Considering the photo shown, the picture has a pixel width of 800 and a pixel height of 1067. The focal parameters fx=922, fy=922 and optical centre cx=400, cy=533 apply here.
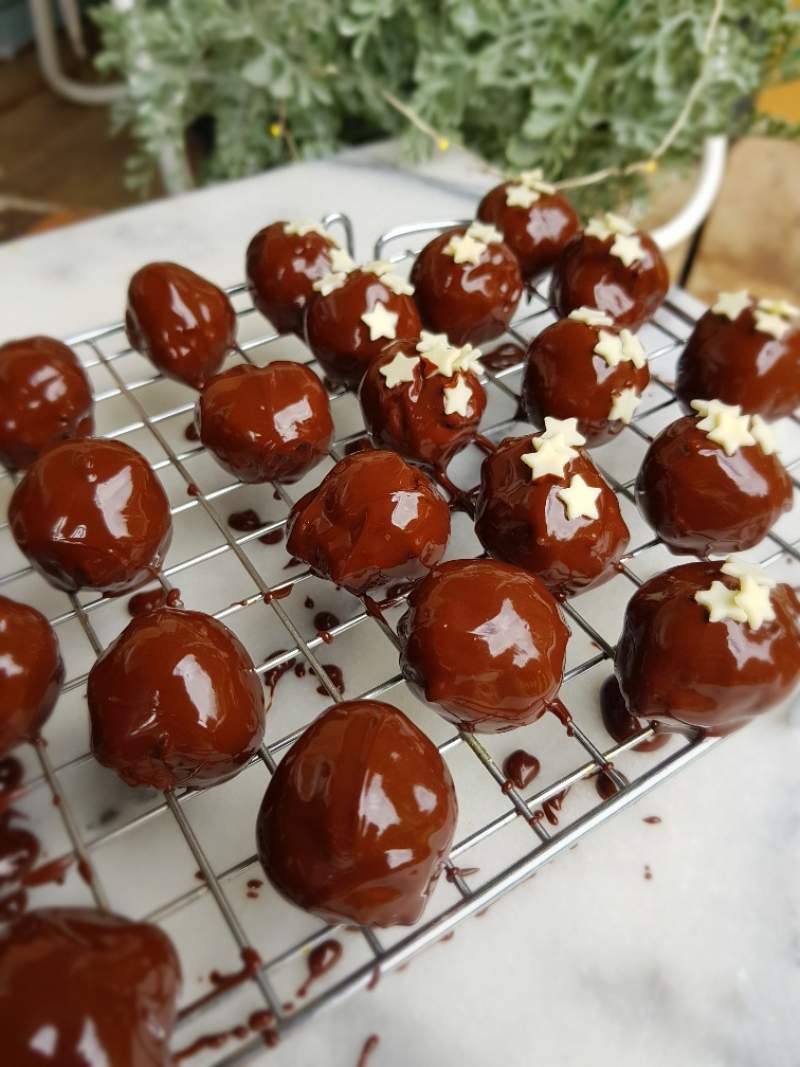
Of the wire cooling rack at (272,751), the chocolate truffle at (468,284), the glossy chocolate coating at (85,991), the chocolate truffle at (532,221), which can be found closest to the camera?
the glossy chocolate coating at (85,991)

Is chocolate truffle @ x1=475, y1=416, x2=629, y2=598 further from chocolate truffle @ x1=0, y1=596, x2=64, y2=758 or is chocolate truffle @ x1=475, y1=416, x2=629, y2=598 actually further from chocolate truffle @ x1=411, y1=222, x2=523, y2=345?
chocolate truffle @ x1=0, y1=596, x2=64, y2=758

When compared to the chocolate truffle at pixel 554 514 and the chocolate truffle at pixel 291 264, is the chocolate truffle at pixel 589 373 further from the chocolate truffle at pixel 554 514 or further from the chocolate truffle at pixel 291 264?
the chocolate truffle at pixel 291 264

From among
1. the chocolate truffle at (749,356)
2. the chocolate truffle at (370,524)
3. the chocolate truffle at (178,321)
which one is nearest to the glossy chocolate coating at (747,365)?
the chocolate truffle at (749,356)

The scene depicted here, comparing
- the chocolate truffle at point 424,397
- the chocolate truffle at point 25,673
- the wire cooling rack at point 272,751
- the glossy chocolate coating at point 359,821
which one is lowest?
the wire cooling rack at point 272,751

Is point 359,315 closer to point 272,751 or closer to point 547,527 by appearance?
point 547,527

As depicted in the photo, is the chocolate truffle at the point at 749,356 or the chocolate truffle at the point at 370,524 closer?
the chocolate truffle at the point at 370,524

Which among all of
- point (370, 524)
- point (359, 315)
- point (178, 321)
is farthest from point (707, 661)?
point (178, 321)
